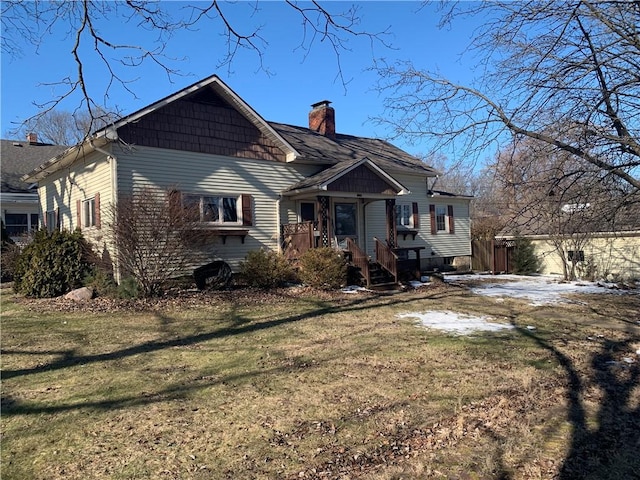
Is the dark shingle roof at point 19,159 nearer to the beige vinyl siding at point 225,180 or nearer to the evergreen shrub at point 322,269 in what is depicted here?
the beige vinyl siding at point 225,180

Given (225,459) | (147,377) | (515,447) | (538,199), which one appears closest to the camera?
(225,459)

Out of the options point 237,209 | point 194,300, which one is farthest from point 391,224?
point 194,300

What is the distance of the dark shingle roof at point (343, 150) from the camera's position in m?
17.5

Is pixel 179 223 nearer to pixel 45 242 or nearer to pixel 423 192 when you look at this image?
pixel 45 242

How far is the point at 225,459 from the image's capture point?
3.74 metres

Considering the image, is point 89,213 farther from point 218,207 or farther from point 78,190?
point 218,207

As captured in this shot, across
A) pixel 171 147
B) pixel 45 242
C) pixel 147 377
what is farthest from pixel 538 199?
pixel 45 242

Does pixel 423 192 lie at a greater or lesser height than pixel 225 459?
greater

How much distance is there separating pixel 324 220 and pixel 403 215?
6429 millimetres

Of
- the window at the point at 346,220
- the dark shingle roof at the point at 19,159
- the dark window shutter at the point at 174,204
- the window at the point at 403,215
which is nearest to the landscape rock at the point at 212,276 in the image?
the dark window shutter at the point at 174,204

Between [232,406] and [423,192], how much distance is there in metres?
18.6

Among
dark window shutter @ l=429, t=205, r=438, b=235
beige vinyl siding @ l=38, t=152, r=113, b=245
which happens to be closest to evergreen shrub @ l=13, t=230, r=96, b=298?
beige vinyl siding @ l=38, t=152, r=113, b=245

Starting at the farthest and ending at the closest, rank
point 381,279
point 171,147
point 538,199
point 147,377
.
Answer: point 381,279, point 171,147, point 538,199, point 147,377

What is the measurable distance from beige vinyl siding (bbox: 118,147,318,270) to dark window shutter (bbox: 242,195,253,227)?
0.20 meters
